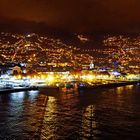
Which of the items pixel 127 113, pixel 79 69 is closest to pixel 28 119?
pixel 127 113

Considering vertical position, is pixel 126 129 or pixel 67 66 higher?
pixel 67 66

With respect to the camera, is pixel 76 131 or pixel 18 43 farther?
pixel 18 43

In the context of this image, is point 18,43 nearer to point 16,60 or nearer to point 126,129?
point 16,60

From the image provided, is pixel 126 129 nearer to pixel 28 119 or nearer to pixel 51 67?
pixel 28 119

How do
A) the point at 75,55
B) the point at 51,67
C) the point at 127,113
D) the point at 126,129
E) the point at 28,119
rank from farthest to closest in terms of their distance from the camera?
the point at 75,55
the point at 51,67
the point at 127,113
the point at 28,119
the point at 126,129

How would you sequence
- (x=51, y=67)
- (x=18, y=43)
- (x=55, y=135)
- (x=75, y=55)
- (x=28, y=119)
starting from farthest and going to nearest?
(x=75, y=55)
(x=18, y=43)
(x=51, y=67)
(x=28, y=119)
(x=55, y=135)

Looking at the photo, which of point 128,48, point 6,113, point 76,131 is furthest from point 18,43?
point 76,131

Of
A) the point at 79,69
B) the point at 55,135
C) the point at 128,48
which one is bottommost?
the point at 55,135

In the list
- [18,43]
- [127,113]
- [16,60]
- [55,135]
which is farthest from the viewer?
[18,43]

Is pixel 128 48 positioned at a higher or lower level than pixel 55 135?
higher
